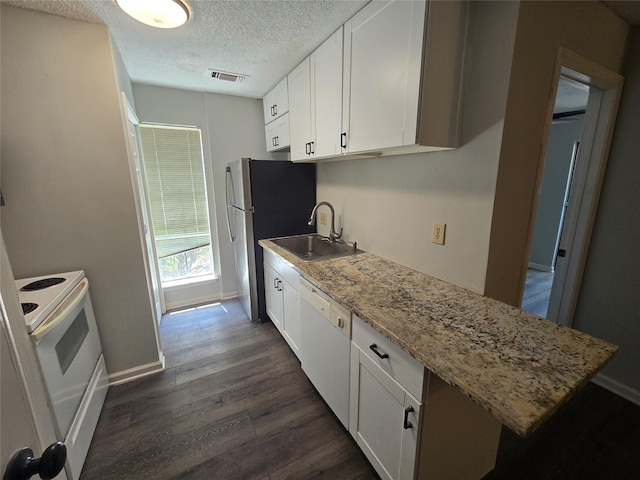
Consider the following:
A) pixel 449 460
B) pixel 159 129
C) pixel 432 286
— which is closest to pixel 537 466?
pixel 449 460

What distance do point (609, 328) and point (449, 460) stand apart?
1.67 m

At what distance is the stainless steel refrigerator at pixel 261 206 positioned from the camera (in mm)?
2555

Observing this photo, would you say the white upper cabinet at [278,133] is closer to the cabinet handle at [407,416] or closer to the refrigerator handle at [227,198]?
the refrigerator handle at [227,198]

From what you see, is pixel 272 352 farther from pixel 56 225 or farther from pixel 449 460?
pixel 56 225

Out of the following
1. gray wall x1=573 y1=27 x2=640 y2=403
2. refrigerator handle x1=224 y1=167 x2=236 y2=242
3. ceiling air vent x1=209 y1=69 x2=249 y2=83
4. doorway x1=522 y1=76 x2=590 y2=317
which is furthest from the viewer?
doorway x1=522 y1=76 x2=590 y2=317

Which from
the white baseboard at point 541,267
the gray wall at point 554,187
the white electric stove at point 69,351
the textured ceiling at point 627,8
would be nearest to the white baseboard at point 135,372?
the white electric stove at point 69,351

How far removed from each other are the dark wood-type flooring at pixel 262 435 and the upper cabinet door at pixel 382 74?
1.70 meters

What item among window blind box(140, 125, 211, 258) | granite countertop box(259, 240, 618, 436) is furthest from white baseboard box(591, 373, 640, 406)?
window blind box(140, 125, 211, 258)

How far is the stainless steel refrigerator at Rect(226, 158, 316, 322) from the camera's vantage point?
255cm

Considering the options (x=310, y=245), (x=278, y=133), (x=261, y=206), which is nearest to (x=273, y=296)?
(x=310, y=245)

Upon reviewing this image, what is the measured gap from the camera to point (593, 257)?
193cm

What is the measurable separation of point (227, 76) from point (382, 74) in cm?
172

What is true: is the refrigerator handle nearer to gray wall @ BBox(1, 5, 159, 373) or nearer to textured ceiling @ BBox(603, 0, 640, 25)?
gray wall @ BBox(1, 5, 159, 373)

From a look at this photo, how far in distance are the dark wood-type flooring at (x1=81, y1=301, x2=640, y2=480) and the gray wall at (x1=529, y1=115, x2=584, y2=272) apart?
303 cm
